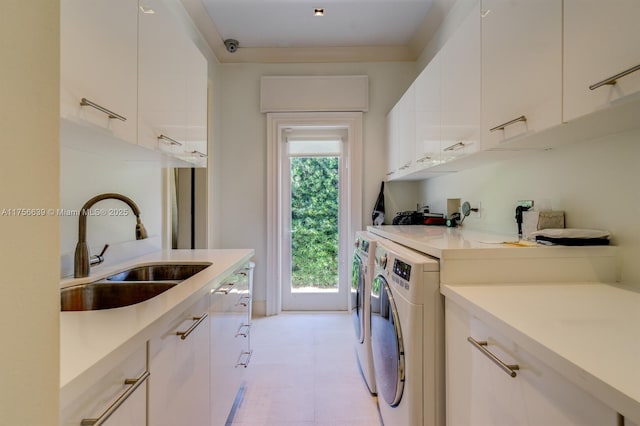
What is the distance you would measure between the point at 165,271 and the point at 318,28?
95.4 inches

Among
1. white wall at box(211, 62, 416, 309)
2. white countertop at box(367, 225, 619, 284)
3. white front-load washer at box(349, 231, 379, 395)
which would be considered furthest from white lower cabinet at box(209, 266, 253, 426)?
white wall at box(211, 62, 416, 309)

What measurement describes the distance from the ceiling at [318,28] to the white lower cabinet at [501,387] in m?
2.45

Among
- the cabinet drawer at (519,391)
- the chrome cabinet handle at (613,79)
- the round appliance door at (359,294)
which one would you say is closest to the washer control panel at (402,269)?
the cabinet drawer at (519,391)

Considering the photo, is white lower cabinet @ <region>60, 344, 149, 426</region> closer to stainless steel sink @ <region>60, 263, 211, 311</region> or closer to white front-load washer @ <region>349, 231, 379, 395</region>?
stainless steel sink @ <region>60, 263, 211, 311</region>

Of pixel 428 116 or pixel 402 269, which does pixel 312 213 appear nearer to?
pixel 428 116

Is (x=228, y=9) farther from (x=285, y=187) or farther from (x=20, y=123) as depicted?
(x=20, y=123)

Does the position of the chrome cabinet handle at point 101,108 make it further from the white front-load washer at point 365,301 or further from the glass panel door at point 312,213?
the glass panel door at point 312,213

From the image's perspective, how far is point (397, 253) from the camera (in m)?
1.33

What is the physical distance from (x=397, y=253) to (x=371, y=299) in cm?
46

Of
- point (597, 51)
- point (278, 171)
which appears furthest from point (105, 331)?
point (278, 171)

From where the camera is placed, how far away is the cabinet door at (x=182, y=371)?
81 cm

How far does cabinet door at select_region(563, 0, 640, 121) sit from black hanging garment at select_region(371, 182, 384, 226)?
83.3 inches

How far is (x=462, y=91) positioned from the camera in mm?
1534

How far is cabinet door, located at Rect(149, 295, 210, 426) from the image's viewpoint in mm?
815
